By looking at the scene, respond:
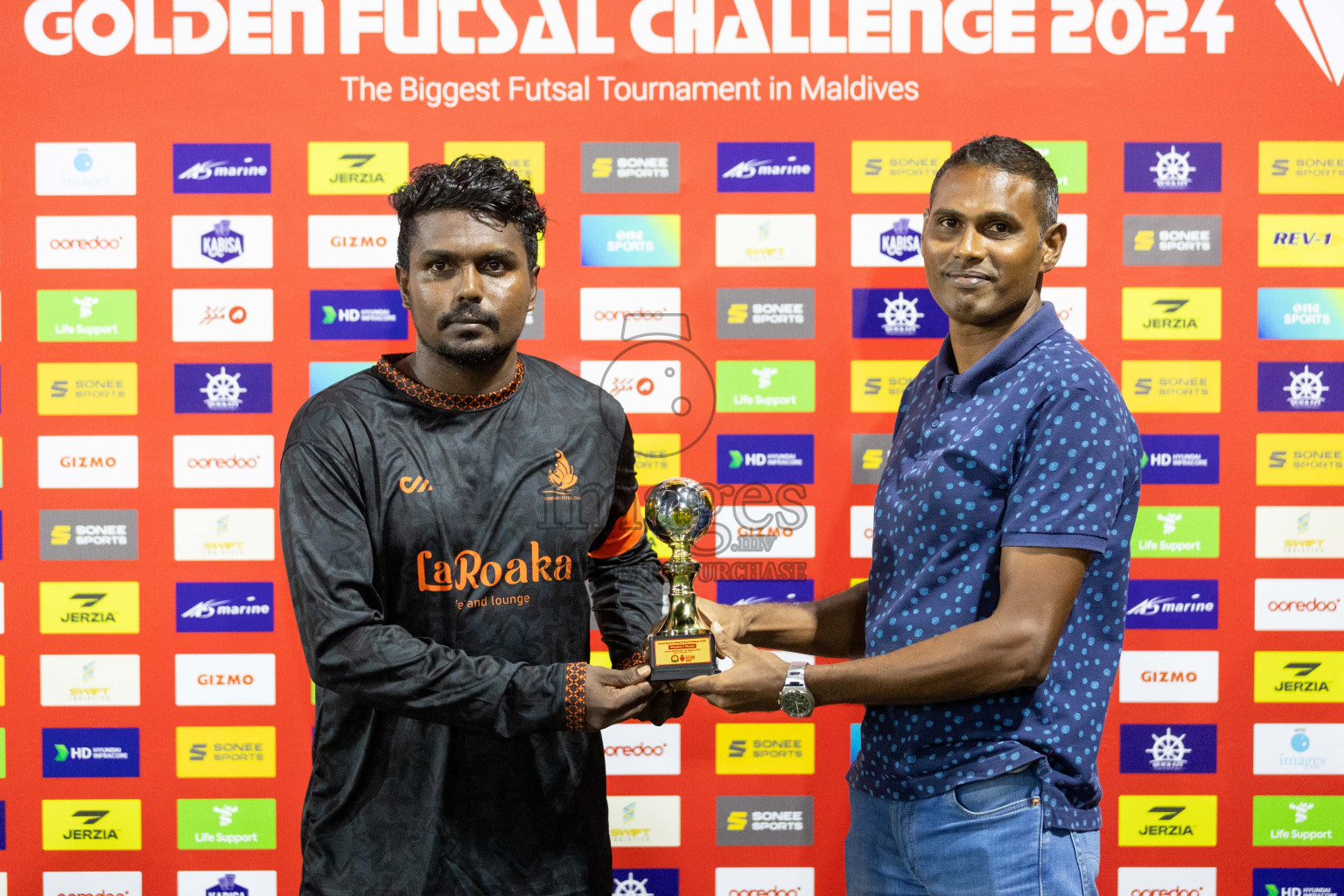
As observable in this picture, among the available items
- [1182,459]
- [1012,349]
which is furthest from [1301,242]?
[1012,349]

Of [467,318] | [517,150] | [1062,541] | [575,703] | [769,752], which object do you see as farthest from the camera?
[769,752]

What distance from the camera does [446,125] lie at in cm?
268

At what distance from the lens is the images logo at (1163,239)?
271 cm

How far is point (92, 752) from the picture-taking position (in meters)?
2.76

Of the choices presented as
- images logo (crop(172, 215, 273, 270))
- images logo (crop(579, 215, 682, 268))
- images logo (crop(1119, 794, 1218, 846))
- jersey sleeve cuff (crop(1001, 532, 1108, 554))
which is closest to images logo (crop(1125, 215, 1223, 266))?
images logo (crop(579, 215, 682, 268))

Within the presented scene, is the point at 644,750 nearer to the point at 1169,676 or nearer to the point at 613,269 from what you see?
the point at 613,269

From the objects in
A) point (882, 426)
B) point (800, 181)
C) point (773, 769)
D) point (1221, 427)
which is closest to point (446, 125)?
point (800, 181)

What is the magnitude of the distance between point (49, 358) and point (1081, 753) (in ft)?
9.31

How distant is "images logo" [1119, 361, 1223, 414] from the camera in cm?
272

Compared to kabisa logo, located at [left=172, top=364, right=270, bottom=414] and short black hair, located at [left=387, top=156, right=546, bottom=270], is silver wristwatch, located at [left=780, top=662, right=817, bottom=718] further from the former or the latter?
kabisa logo, located at [left=172, top=364, right=270, bottom=414]

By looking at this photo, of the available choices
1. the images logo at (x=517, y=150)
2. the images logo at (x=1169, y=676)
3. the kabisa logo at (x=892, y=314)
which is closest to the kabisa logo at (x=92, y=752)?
the images logo at (x=517, y=150)

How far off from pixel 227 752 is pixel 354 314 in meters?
1.34

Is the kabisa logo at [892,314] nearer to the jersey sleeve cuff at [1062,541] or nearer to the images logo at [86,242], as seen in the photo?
the jersey sleeve cuff at [1062,541]

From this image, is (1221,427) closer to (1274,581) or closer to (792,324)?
(1274,581)
